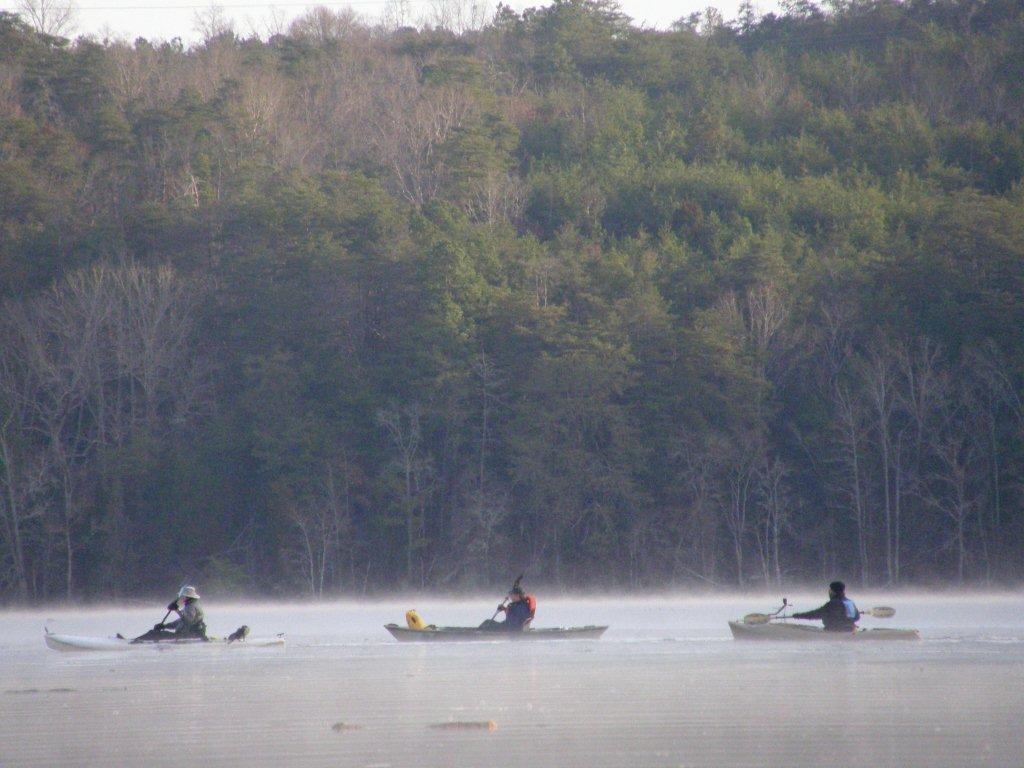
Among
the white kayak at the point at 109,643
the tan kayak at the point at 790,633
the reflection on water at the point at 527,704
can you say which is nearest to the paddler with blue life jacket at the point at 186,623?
the white kayak at the point at 109,643

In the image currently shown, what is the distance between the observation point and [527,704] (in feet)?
44.8

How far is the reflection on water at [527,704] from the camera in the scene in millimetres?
10695

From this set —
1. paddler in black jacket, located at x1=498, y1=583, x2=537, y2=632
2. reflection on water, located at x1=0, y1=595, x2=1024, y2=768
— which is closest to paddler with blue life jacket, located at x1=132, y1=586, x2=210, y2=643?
reflection on water, located at x1=0, y1=595, x2=1024, y2=768

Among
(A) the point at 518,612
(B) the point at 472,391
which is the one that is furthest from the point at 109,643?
(B) the point at 472,391

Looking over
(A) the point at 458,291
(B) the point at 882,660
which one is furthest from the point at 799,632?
(A) the point at 458,291

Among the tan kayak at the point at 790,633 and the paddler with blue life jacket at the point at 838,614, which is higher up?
the paddler with blue life jacket at the point at 838,614

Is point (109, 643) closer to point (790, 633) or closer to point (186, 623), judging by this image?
point (186, 623)

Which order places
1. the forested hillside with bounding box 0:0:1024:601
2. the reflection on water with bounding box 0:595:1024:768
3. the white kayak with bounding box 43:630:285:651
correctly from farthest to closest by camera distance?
1. the forested hillside with bounding box 0:0:1024:601
2. the white kayak with bounding box 43:630:285:651
3. the reflection on water with bounding box 0:595:1024:768

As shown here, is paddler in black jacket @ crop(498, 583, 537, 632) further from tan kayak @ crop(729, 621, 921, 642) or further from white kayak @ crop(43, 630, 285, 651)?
white kayak @ crop(43, 630, 285, 651)

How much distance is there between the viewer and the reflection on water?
35.1ft

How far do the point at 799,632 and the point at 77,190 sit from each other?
134ft

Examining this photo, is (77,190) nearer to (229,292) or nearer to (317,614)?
(229,292)

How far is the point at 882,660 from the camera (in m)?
18.7

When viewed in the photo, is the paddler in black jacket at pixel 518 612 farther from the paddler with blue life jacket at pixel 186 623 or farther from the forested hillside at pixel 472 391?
the forested hillside at pixel 472 391
